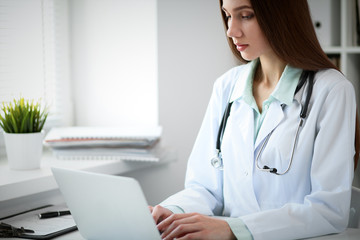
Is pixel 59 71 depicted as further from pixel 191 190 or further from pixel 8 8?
pixel 191 190

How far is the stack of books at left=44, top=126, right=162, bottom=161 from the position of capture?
5.97 feet

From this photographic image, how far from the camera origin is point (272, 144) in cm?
134

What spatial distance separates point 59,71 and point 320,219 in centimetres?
140

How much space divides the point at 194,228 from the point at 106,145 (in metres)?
0.76

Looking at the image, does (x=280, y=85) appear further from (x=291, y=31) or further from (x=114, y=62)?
(x=114, y=62)

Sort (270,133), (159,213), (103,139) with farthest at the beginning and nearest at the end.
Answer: (103,139) < (270,133) < (159,213)

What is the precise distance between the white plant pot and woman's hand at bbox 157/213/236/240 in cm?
64

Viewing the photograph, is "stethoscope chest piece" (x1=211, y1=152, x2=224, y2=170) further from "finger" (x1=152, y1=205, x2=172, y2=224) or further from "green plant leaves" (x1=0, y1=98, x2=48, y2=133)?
"green plant leaves" (x1=0, y1=98, x2=48, y2=133)

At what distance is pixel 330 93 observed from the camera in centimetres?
128

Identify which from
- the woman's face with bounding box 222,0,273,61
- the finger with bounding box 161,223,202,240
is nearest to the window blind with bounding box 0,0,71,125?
the woman's face with bounding box 222,0,273,61

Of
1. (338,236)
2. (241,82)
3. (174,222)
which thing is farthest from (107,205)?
(241,82)

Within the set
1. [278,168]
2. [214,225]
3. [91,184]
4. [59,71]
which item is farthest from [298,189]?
[59,71]

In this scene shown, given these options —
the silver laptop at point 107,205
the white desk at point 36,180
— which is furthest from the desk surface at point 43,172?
the silver laptop at point 107,205

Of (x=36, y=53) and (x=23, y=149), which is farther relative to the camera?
(x=36, y=53)
